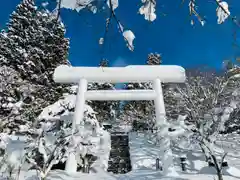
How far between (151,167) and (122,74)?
16.8 feet

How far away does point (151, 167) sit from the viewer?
1063 centimetres

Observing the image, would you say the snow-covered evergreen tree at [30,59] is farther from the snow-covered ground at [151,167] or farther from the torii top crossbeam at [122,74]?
the snow-covered ground at [151,167]

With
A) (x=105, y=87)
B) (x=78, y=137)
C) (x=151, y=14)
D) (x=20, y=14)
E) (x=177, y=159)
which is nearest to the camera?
(x=151, y=14)

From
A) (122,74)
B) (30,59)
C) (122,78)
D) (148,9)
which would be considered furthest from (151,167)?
(30,59)

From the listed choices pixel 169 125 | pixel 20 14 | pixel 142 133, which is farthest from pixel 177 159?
pixel 20 14

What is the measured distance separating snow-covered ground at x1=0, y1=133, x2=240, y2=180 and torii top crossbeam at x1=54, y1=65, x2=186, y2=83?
10.3 ft

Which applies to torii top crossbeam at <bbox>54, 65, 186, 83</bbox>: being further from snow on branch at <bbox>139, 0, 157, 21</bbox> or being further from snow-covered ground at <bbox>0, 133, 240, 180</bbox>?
snow on branch at <bbox>139, 0, 157, 21</bbox>

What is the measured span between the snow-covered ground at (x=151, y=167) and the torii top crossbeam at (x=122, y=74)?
10.3 ft

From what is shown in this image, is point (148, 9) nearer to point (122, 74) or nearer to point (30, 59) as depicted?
point (122, 74)

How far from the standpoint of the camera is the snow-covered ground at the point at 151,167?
6713 mm

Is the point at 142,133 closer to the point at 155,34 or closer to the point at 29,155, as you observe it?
the point at 29,155

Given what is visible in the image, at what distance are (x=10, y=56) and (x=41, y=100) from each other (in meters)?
3.95

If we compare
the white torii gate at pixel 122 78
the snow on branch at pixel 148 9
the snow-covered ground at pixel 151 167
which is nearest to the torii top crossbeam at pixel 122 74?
the white torii gate at pixel 122 78

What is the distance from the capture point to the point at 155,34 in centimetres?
135
